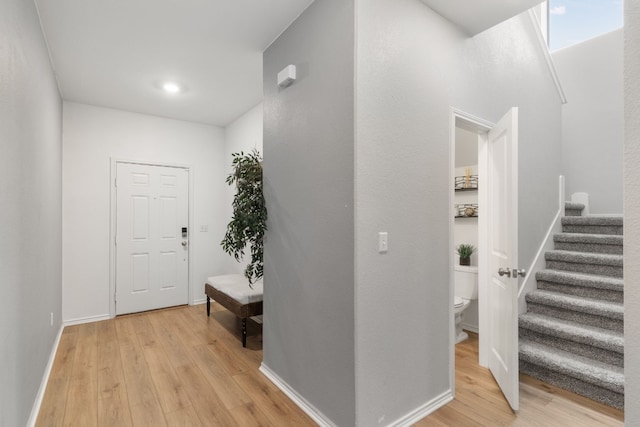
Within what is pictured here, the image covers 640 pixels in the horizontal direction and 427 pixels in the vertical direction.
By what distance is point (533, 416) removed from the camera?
6.66 ft

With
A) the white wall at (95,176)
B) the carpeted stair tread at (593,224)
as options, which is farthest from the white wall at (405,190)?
the white wall at (95,176)

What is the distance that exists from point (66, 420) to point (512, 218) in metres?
3.24

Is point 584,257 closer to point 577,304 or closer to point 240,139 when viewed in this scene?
point 577,304

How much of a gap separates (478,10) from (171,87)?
3.00 m

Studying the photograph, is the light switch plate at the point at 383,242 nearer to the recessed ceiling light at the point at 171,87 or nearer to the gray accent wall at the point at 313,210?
the gray accent wall at the point at 313,210

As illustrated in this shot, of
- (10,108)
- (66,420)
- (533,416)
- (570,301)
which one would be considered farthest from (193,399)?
(570,301)

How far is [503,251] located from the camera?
233 cm

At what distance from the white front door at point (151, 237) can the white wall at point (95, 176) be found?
12 centimetres

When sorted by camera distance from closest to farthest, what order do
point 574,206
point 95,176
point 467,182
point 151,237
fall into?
point 467,182 < point 574,206 < point 95,176 < point 151,237

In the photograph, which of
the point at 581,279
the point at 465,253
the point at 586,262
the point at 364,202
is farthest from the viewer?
the point at 465,253

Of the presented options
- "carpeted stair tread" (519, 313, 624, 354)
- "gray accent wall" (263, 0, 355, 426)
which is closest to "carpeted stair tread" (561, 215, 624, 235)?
"carpeted stair tread" (519, 313, 624, 354)

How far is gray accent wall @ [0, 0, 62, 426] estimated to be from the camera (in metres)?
1.46

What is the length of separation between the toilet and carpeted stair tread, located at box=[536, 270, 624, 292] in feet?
1.95

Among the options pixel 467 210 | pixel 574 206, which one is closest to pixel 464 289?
pixel 467 210
